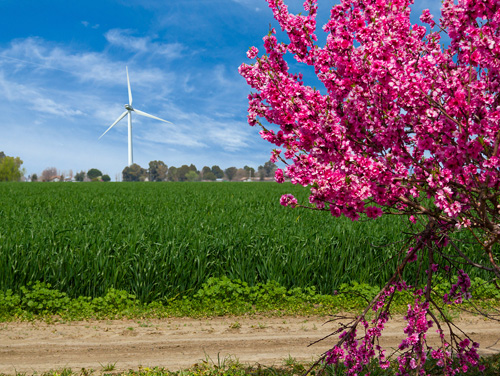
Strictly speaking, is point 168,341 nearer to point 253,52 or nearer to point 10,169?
point 253,52

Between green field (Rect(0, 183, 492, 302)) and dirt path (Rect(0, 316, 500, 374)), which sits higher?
green field (Rect(0, 183, 492, 302))

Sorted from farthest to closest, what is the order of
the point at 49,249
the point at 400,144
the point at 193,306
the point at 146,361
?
1. the point at 49,249
2. the point at 193,306
3. the point at 146,361
4. the point at 400,144

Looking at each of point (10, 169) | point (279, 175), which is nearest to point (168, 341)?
point (279, 175)

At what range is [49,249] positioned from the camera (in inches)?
344

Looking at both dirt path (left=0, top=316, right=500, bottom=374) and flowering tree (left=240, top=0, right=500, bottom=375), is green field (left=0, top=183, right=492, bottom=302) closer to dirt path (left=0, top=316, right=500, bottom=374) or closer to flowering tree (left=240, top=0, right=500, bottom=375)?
dirt path (left=0, top=316, right=500, bottom=374)

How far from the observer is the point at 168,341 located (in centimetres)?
654

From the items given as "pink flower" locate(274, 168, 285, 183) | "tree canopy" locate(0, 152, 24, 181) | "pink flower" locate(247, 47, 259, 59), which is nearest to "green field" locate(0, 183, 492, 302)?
"pink flower" locate(274, 168, 285, 183)

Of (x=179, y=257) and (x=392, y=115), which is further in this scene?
(x=179, y=257)

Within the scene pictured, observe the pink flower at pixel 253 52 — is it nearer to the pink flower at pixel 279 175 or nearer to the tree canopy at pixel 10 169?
the pink flower at pixel 279 175

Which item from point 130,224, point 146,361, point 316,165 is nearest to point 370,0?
point 316,165

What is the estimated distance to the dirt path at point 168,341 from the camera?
19.2 ft

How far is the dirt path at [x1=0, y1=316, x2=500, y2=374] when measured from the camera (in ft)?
19.2

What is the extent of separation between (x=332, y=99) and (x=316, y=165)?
74 cm

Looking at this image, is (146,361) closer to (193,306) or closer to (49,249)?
(193,306)
